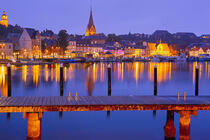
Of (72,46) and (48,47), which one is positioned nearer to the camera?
(48,47)

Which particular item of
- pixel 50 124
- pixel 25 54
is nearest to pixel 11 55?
pixel 25 54

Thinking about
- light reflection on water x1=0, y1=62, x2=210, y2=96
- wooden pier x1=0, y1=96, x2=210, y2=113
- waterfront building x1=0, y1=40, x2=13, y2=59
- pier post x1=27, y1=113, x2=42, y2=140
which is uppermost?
waterfront building x1=0, y1=40, x2=13, y2=59

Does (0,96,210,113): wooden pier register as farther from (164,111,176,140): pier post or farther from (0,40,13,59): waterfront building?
(0,40,13,59): waterfront building

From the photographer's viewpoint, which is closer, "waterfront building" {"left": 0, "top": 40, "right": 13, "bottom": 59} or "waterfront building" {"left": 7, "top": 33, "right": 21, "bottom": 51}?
"waterfront building" {"left": 0, "top": 40, "right": 13, "bottom": 59}

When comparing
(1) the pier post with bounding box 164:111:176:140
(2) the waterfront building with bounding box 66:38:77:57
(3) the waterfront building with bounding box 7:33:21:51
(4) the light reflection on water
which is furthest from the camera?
(2) the waterfront building with bounding box 66:38:77:57

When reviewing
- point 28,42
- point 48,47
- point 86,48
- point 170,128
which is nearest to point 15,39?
point 28,42

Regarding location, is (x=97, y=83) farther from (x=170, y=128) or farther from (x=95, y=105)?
(x=95, y=105)

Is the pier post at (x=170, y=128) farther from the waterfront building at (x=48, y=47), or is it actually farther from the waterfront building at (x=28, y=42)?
the waterfront building at (x=48, y=47)

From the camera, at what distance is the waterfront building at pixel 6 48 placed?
4892 inches

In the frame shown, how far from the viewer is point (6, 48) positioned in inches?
4983

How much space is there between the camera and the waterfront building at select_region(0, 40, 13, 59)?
124250mm

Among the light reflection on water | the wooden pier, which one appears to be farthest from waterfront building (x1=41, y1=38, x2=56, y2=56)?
the wooden pier

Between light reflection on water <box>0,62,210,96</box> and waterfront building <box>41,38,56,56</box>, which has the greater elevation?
waterfront building <box>41,38,56,56</box>

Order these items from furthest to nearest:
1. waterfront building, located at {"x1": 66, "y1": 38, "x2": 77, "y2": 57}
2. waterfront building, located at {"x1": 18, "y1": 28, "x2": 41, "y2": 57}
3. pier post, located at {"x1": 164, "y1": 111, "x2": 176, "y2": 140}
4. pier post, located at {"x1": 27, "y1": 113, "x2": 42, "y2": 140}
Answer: waterfront building, located at {"x1": 66, "y1": 38, "x2": 77, "y2": 57}
waterfront building, located at {"x1": 18, "y1": 28, "x2": 41, "y2": 57}
pier post, located at {"x1": 164, "y1": 111, "x2": 176, "y2": 140}
pier post, located at {"x1": 27, "y1": 113, "x2": 42, "y2": 140}
